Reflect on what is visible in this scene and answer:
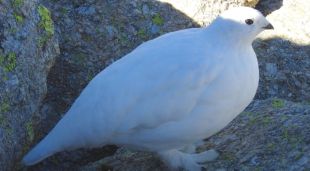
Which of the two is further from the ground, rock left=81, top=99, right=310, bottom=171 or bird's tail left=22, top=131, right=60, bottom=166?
bird's tail left=22, top=131, right=60, bottom=166

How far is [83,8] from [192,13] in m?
1.03

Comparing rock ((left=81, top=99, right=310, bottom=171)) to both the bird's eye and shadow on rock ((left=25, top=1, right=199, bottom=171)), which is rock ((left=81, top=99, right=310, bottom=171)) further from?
the bird's eye

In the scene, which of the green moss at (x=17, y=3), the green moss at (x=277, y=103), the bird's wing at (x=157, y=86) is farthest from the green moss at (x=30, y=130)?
the green moss at (x=277, y=103)

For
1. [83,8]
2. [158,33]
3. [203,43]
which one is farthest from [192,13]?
[203,43]

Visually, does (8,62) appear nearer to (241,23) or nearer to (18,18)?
(18,18)

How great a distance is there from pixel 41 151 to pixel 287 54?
101 inches

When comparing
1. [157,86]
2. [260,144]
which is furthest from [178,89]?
[260,144]

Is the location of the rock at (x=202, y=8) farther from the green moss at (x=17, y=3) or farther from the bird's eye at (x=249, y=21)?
the green moss at (x=17, y=3)

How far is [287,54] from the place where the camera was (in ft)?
19.1

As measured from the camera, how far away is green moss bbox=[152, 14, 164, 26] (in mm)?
5934

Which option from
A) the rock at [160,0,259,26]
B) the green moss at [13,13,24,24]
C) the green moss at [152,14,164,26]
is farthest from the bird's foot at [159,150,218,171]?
the rock at [160,0,259,26]

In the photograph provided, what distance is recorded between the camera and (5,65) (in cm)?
421

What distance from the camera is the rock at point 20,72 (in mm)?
4199

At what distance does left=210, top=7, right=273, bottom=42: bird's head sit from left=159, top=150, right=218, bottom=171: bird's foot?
2.95ft
